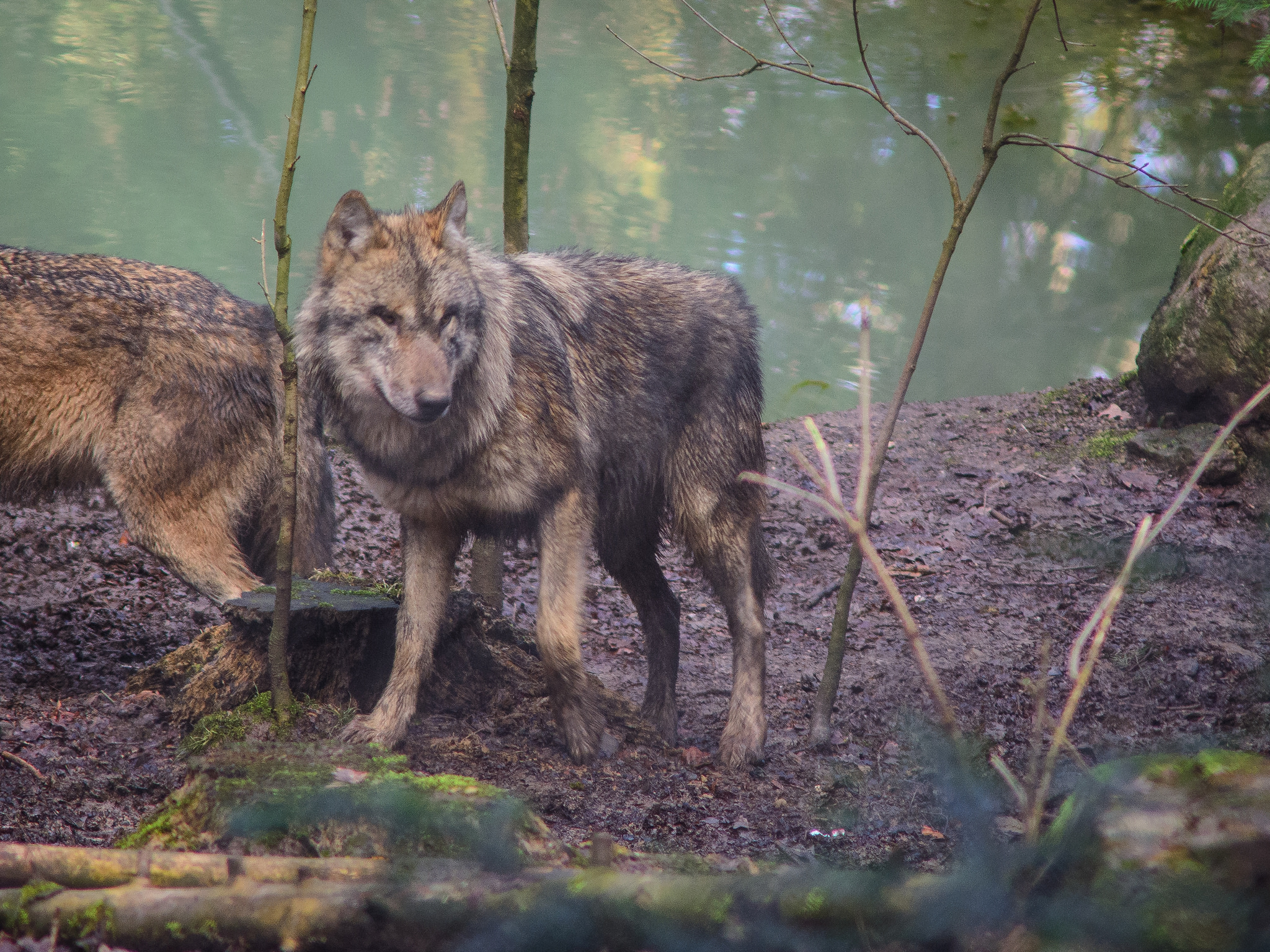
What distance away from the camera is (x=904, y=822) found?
3.51m

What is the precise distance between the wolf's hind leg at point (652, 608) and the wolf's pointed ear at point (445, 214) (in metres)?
1.74

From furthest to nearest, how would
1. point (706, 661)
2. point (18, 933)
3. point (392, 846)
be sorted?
point (706, 661)
point (392, 846)
point (18, 933)

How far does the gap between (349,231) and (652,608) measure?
2429 mm

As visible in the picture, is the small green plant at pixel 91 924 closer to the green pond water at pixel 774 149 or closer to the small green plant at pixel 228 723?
the small green plant at pixel 228 723

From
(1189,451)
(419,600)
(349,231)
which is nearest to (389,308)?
(349,231)

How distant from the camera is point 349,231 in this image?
11.1 ft

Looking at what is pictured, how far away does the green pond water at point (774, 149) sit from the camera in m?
10.3

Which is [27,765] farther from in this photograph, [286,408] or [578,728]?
[578,728]

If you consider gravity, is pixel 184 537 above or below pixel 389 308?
below

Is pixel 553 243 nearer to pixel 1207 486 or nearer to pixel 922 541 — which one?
pixel 922 541

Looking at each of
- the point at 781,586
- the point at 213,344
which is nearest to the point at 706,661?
the point at 781,586

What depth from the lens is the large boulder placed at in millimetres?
6695

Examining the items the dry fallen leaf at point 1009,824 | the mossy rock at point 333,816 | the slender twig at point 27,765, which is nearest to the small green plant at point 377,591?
the slender twig at point 27,765

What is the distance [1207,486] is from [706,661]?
4041 millimetres
